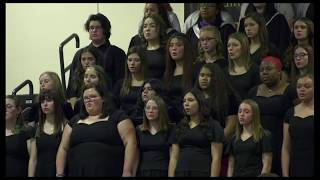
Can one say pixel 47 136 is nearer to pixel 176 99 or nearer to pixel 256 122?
pixel 176 99

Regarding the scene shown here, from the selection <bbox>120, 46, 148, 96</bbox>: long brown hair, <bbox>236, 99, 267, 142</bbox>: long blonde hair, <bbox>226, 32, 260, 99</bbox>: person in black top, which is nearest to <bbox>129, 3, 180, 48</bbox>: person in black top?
<bbox>120, 46, 148, 96</bbox>: long brown hair

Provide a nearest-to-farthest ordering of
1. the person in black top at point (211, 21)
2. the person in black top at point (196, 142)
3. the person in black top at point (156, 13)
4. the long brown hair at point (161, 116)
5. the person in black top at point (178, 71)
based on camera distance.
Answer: the person in black top at point (196, 142), the long brown hair at point (161, 116), the person in black top at point (178, 71), the person in black top at point (211, 21), the person in black top at point (156, 13)

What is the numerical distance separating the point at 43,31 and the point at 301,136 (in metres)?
5.92

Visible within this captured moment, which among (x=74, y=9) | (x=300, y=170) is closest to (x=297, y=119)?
(x=300, y=170)

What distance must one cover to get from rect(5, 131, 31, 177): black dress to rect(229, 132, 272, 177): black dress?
2.16m

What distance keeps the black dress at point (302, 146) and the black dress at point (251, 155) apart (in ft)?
0.77

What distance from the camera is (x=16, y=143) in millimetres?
7434

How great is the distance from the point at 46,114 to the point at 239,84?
6.30 feet

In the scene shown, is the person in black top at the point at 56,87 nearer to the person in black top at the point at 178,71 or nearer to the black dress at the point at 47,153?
the black dress at the point at 47,153

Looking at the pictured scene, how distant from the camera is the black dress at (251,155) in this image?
6.63 metres

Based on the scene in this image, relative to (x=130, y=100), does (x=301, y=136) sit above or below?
below

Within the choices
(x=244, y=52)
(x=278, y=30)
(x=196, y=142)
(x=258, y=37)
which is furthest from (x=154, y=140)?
(x=278, y=30)

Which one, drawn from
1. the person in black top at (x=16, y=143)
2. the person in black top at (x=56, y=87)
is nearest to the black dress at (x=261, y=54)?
the person in black top at (x=56, y=87)

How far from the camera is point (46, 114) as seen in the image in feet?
24.4
